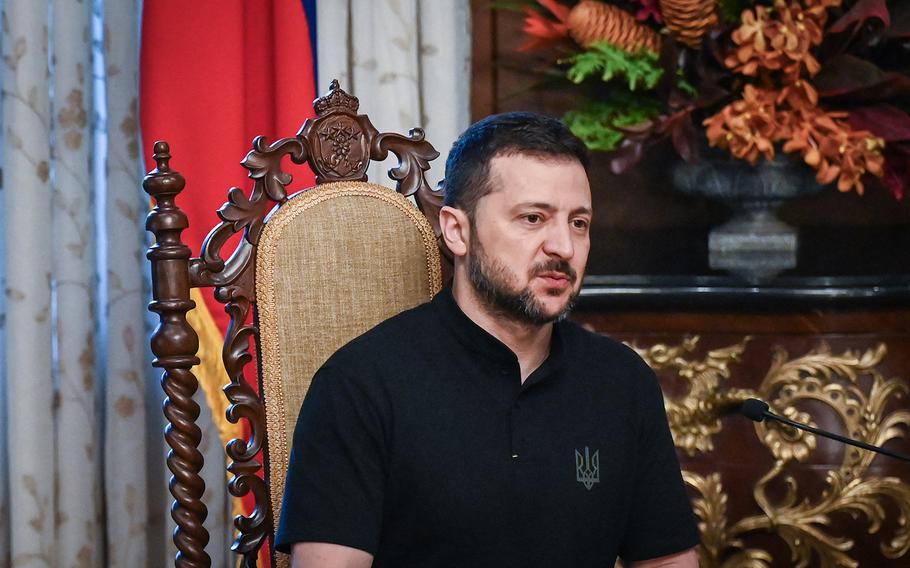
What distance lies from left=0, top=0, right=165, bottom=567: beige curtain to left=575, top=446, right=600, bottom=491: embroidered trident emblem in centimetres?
138

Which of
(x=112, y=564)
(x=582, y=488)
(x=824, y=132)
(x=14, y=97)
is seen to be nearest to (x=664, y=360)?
(x=824, y=132)

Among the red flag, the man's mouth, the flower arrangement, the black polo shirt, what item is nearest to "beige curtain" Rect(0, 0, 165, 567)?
the red flag

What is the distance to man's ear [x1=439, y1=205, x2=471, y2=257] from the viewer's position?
1617mm

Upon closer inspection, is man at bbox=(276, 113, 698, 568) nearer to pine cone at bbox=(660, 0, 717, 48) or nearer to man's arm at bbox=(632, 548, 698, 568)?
man's arm at bbox=(632, 548, 698, 568)

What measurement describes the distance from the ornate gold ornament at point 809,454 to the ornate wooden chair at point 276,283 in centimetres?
74

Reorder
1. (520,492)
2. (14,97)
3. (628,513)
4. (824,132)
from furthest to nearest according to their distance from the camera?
(14,97)
(824,132)
(628,513)
(520,492)

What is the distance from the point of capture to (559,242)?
1.52 meters

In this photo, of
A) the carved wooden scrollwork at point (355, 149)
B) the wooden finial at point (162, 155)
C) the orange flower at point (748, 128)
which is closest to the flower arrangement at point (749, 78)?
the orange flower at point (748, 128)

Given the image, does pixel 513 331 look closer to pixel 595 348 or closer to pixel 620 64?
pixel 595 348

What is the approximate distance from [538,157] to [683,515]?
0.59 metres

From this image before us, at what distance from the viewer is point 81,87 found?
97.9 inches

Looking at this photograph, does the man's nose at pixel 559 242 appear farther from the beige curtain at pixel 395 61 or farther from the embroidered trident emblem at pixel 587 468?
the beige curtain at pixel 395 61

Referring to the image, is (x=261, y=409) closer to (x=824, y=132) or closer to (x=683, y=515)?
(x=683, y=515)

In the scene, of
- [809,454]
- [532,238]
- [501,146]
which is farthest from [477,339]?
[809,454]
